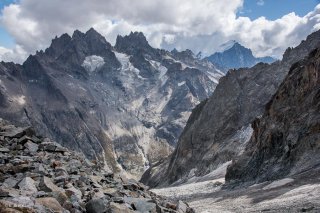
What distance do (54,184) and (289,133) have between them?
5449cm

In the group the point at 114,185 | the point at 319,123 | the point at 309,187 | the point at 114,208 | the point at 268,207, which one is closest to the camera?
the point at 114,208

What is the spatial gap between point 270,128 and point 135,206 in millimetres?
63197

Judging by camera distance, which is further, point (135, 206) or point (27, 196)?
point (135, 206)

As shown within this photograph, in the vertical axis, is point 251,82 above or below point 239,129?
above

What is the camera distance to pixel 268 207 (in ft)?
113

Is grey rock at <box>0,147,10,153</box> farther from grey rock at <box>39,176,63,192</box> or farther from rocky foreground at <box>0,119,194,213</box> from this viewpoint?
grey rock at <box>39,176,63,192</box>

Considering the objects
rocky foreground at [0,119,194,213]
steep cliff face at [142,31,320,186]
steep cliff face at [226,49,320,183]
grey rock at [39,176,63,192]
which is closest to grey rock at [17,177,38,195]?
rocky foreground at [0,119,194,213]

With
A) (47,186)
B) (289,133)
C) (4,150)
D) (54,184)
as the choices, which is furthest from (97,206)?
(289,133)

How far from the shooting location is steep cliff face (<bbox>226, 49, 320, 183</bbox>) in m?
59.0

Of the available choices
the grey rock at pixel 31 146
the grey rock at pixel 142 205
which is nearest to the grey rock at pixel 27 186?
the grey rock at pixel 142 205

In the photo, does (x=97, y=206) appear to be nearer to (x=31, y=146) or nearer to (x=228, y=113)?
(x=31, y=146)

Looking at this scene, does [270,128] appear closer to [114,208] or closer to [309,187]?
[309,187]

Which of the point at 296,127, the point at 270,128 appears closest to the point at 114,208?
the point at 296,127

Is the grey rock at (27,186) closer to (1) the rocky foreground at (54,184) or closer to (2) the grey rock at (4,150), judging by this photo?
(1) the rocky foreground at (54,184)
